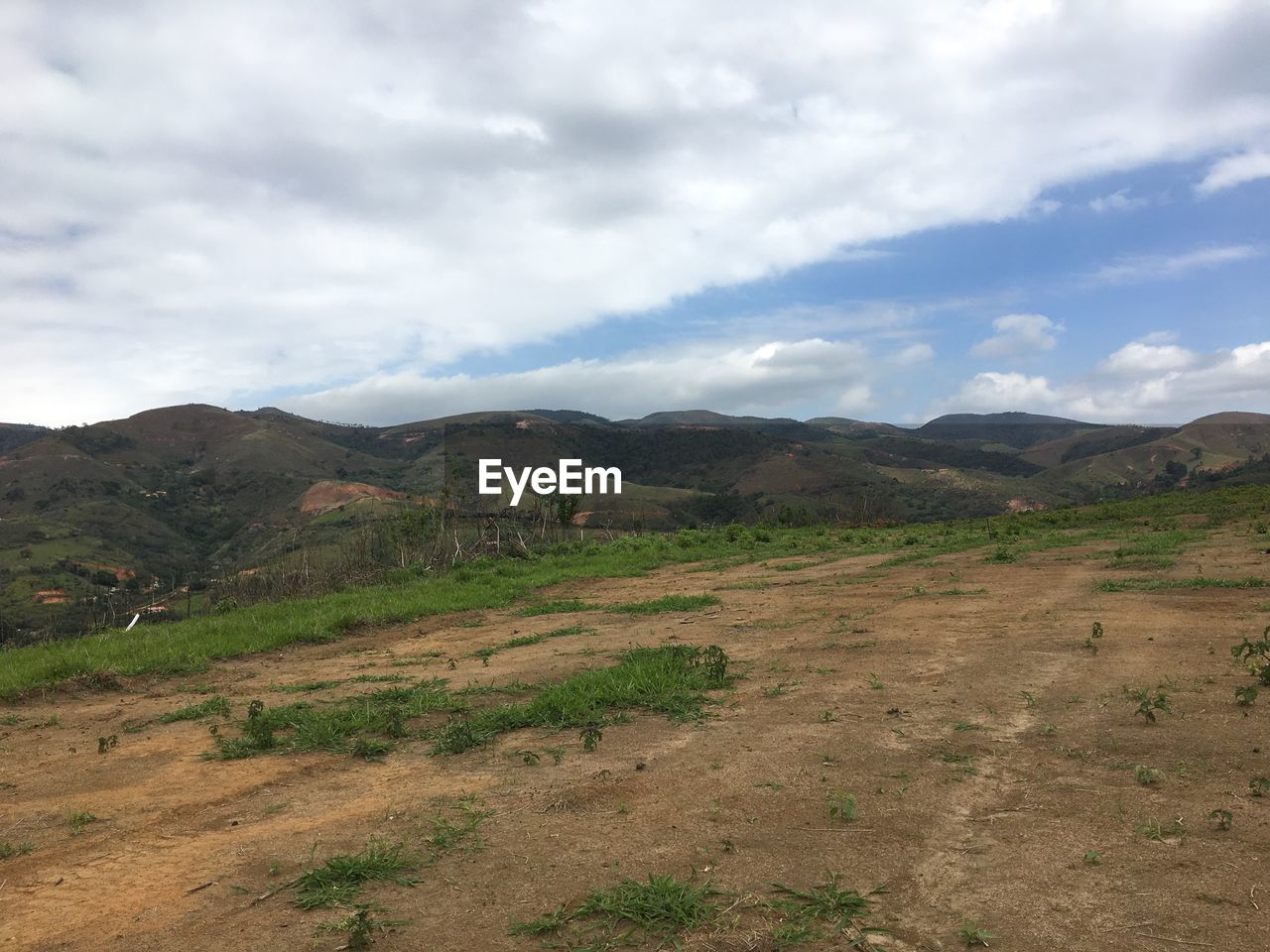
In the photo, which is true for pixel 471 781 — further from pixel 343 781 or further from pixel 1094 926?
pixel 1094 926

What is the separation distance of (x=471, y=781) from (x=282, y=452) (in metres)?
117

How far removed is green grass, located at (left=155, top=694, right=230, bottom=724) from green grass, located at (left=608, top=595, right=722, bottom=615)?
20.4 feet

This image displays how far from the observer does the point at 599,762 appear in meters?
5.13

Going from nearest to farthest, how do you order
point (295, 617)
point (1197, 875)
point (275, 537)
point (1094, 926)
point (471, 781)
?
point (1094, 926) → point (1197, 875) → point (471, 781) → point (295, 617) → point (275, 537)

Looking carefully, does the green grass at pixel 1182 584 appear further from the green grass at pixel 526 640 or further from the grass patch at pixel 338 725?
the grass patch at pixel 338 725

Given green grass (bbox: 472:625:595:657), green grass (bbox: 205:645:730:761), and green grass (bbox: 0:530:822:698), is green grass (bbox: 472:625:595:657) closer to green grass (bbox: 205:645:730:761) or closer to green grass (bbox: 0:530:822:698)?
green grass (bbox: 205:645:730:761)

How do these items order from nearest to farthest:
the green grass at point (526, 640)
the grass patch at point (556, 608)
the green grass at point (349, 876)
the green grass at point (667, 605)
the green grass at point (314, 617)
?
the green grass at point (349, 876) → the green grass at point (314, 617) → the green grass at point (526, 640) → the green grass at point (667, 605) → the grass patch at point (556, 608)

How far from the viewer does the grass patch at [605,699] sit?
596 centimetres

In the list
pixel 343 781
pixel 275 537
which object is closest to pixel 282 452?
pixel 275 537

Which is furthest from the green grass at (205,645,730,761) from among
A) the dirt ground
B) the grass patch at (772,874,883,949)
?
the grass patch at (772,874,883,949)

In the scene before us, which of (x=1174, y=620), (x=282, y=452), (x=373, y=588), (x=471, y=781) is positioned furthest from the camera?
(x=282, y=452)

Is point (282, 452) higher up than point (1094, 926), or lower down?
higher up

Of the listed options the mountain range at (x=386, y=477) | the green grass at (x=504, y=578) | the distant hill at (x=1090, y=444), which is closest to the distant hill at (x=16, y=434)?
the mountain range at (x=386, y=477)

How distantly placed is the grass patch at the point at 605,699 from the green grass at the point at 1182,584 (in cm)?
718
